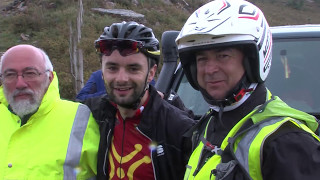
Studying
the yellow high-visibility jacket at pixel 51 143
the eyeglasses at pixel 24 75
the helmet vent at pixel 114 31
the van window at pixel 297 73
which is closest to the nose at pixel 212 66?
the helmet vent at pixel 114 31

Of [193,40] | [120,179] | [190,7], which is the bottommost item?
[190,7]

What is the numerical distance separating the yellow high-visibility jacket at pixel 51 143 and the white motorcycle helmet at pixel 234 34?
1.08m

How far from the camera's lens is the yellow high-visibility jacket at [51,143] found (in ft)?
8.53

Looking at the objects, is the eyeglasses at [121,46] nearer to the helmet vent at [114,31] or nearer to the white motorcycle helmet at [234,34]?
the helmet vent at [114,31]

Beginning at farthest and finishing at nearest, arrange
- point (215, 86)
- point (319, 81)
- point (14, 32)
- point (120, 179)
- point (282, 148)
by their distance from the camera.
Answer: point (14, 32), point (319, 81), point (120, 179), point (215, 86), point (282, 148)

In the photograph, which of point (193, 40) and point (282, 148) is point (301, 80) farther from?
point (282, 148)

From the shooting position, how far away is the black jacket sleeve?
1.42 meters

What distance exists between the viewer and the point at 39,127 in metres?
2.75

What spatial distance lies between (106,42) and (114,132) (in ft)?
2.09

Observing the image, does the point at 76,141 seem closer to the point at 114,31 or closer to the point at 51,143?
the point at 51,143

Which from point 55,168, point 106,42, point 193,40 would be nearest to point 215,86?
point 193,40

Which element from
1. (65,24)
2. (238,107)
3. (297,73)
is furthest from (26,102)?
(65,24)

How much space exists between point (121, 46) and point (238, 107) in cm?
100

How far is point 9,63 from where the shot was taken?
2.78 meters
